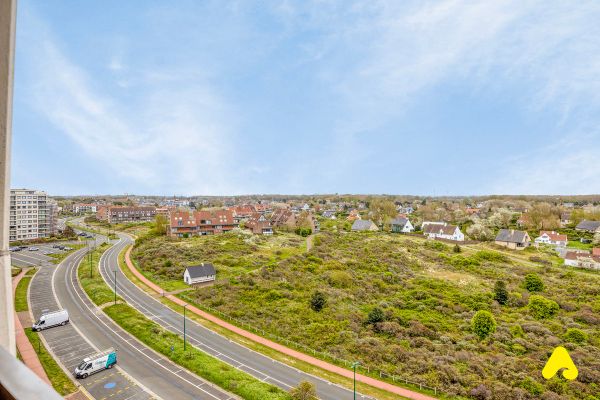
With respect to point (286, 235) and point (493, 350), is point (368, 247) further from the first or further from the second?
point (493, 350)

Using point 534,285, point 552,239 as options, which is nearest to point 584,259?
point 552,239

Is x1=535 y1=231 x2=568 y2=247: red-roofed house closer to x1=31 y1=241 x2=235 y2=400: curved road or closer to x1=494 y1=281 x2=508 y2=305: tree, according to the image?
Result: x1=494 y1=281 x2=508 y2=305: tree

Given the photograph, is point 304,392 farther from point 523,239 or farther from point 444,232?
point 523,239

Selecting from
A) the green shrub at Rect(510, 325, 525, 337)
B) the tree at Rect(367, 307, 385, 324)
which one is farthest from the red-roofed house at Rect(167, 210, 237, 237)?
the green shrub at Rect(510, 325, 525, 337)

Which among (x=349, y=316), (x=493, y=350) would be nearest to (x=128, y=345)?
(x=349, y=316)

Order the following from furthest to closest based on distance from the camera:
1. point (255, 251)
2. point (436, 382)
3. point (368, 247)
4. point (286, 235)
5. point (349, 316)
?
point (286, 235) < point (368, 247) < point (255, 251) < point (349, 316) < point (436, 382)

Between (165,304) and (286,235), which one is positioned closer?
(165,304)
